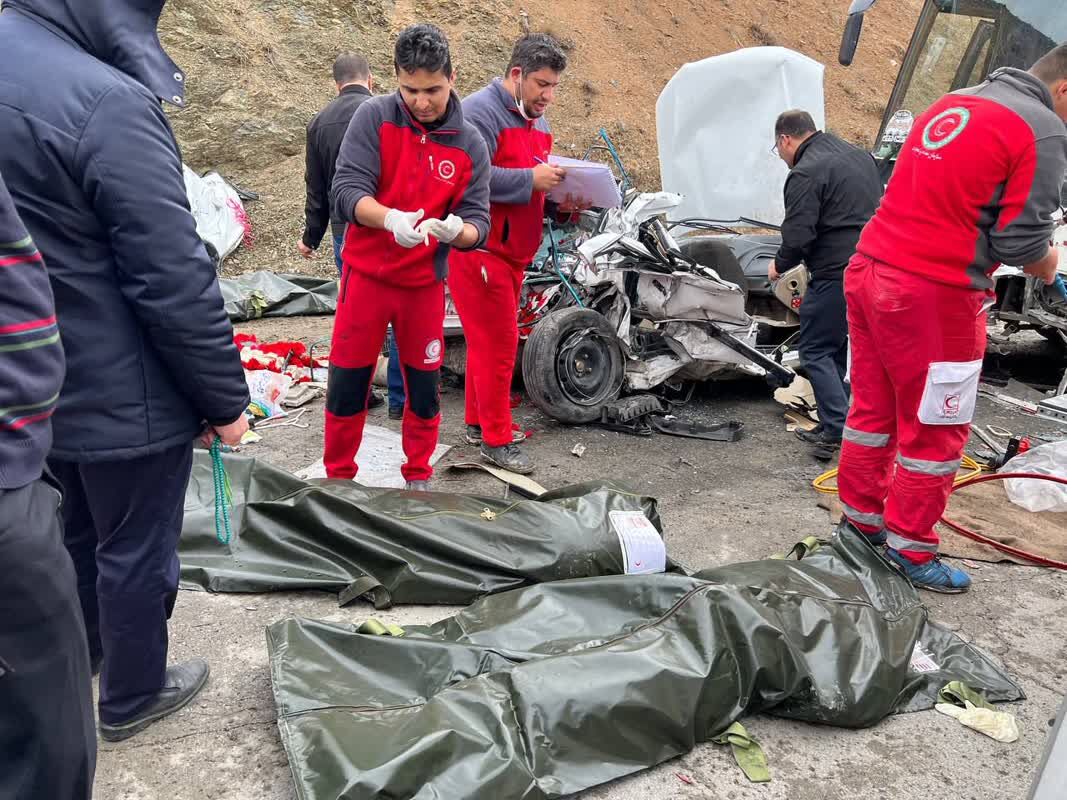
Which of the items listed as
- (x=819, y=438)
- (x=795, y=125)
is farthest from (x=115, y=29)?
(x=819, y=438)

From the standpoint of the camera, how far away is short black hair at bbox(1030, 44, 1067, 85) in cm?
311

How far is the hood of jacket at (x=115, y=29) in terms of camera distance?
183 cm

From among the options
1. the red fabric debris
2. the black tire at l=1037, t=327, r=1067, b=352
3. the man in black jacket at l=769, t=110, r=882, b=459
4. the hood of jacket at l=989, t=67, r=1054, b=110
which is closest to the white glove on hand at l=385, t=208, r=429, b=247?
the hood of jacket at l=989, t=67, r=1054, b=110

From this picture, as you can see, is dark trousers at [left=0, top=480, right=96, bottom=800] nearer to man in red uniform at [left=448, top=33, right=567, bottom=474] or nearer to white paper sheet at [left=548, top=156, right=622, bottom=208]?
man in red uniform at [left=448, top=33, right=567, bottom=474]

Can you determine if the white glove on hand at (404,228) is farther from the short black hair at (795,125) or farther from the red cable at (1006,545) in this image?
the red cable at (1006,545)

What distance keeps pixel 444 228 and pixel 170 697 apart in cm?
191

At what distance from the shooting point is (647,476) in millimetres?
4629

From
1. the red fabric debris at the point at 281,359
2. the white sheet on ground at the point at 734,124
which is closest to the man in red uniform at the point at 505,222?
the red fabric debris at the point at 281,359

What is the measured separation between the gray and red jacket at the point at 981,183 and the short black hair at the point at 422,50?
6.04ft

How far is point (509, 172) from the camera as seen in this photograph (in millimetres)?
4117

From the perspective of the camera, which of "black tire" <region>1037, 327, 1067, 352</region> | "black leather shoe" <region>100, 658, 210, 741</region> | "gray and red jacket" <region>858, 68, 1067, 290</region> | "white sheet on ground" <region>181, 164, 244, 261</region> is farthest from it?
"white sheet on ground" <region>181, 164, 244, 261</region>

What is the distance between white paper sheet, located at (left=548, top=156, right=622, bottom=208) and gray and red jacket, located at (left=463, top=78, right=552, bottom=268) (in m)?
0.35

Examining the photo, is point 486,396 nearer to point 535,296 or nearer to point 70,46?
point 535,296

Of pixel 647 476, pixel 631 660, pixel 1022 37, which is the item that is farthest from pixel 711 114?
pixel 631 660
